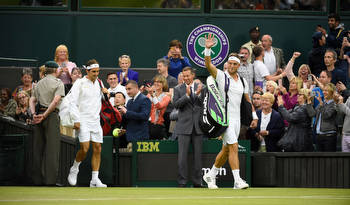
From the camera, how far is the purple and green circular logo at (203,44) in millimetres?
16328

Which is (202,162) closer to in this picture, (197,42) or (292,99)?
(292,99)

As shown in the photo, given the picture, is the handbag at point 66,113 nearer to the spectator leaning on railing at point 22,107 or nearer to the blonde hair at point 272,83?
the spectator leaning on railing at point 22,107

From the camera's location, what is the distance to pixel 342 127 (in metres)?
15.1

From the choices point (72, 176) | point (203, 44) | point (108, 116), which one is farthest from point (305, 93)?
point (72, 176)

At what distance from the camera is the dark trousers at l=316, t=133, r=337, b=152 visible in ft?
46.7

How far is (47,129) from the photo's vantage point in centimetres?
1348

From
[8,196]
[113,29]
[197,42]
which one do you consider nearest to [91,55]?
[113,29]

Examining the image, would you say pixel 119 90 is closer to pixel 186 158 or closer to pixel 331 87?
pixel 186 158

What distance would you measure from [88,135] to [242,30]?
6641mm

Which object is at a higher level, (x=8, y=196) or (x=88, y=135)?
(x=88, y=135)

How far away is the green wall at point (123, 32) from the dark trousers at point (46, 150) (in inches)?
189

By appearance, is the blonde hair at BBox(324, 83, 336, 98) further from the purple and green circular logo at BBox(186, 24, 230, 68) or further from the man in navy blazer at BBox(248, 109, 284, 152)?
the purple and green circular logo at BBox(186, 24, 230, 68)


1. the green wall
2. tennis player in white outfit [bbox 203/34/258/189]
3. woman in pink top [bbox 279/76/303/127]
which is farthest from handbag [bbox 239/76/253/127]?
the green wall

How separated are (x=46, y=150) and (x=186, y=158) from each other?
8.17 feet
